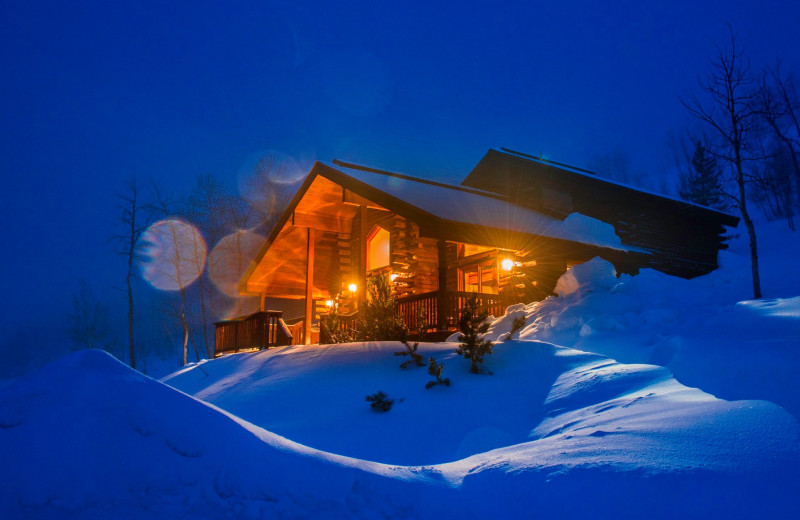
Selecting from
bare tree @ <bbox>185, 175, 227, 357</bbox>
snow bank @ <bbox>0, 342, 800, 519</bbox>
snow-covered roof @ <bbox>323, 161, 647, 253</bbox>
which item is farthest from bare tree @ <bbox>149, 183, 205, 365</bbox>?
snow bank @ <bbox>0, 342, 800, 519</bbox>

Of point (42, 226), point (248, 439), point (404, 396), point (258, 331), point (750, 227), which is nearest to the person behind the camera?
point (248, 439)

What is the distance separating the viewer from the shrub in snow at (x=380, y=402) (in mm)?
5727

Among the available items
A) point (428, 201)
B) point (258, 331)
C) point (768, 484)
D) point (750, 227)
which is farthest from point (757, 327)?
point (258, 331)

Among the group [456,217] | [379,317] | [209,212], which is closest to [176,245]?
[209,212]

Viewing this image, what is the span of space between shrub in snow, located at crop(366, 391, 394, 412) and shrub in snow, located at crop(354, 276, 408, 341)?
3.01 meters

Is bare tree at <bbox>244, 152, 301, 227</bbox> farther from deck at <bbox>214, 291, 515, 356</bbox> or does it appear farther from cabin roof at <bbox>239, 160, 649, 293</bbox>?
deck at <bbox>214, 291, 515, 356</bbox>

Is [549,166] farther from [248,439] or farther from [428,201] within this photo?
[248,439]

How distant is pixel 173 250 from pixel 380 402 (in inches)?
1026

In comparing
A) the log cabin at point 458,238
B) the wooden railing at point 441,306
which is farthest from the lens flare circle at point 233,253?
the wooden railing at point 441,306

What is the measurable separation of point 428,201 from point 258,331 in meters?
6.25

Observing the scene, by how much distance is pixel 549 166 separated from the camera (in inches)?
686

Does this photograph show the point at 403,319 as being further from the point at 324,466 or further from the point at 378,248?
the point at 324,466

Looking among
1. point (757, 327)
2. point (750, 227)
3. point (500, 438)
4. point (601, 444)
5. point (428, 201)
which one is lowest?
point (500, 438)

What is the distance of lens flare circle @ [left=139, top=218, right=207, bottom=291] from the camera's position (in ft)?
87.6
